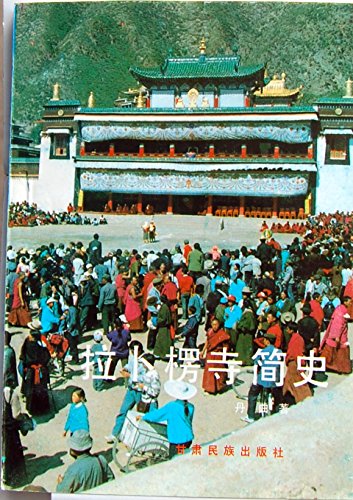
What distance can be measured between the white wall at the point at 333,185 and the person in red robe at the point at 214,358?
218 cm

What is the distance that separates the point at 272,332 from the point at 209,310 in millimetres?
851

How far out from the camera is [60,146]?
9992mm

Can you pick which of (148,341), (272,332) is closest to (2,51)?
(148,341)

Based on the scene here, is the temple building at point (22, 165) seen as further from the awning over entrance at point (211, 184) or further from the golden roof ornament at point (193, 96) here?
the golden roof ornament at point (193, 96)

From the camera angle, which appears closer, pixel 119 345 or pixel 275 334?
pixel 275 334

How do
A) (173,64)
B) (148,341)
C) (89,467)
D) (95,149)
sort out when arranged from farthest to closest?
(95,149)
(173,64)
(148,341)
(89,467)

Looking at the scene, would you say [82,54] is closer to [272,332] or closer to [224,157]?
[224,157]

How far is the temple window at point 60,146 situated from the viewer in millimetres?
9891

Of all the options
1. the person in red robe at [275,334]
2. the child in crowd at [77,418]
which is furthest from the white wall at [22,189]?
the person in red robe at [275,334]

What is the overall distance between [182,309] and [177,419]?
68.5 inches

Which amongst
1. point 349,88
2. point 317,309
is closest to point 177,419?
point 317,309

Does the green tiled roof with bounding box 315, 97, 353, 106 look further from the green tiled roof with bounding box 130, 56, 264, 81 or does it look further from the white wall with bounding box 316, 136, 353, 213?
the green tiled roof with bounding box 130, 56, 264, 81

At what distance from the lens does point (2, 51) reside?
341 inches

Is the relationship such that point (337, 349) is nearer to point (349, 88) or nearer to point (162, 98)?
point (349, 88)
